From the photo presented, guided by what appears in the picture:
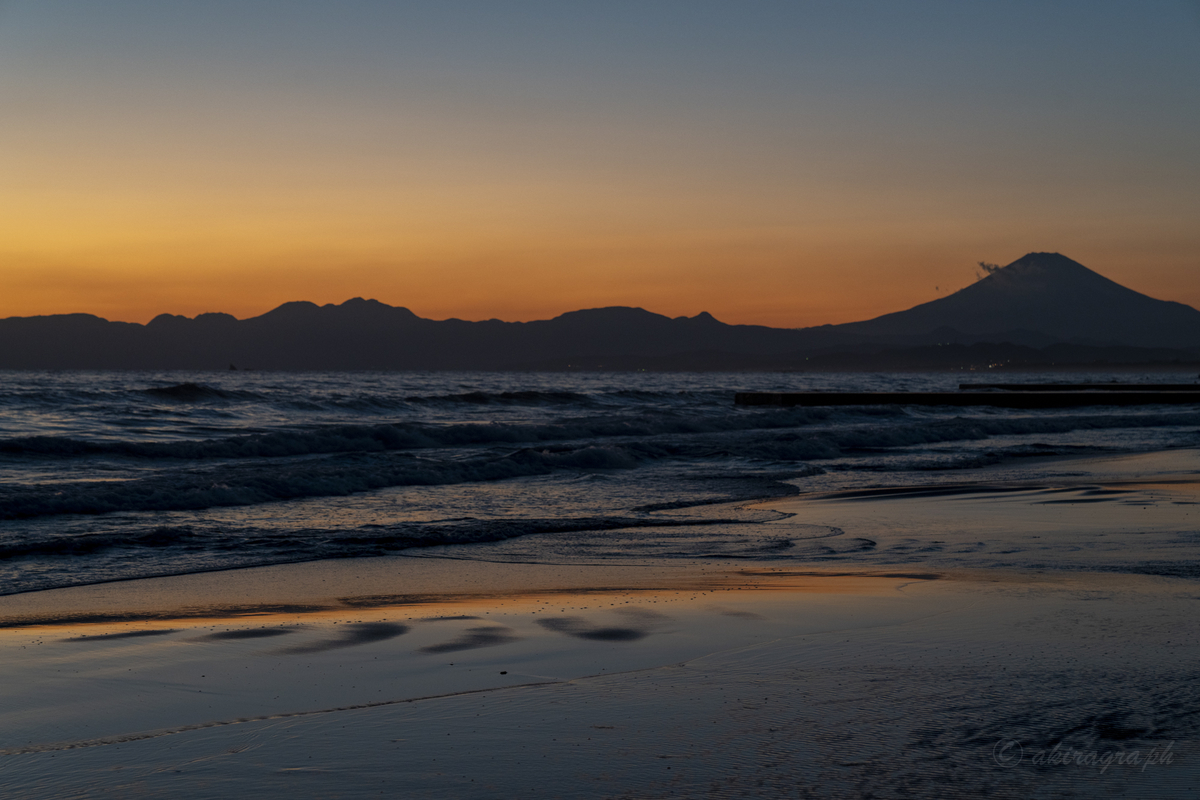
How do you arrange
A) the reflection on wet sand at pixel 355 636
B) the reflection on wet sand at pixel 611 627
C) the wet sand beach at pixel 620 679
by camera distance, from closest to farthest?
the wet sand beach at pixel 620 679 < the reflection on wet sand at pixel 355 636 < the reflection on wet sand at pixel 611 627

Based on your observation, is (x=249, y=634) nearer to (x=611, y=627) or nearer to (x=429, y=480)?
(x=611, y=627)

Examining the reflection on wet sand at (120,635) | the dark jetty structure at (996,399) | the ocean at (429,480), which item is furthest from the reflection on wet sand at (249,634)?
the dark jetty structure at (996,399)

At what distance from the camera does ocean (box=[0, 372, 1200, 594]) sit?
28.6 ft

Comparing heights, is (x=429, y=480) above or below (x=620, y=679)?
below

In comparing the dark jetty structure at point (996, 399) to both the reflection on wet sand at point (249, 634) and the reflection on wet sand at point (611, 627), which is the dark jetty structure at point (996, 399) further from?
the reflection on wet sand at point (249, 634)

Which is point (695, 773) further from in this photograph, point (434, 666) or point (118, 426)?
point (118, 426)

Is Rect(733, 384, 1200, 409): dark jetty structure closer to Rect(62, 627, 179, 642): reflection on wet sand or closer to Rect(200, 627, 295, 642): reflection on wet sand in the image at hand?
Rect(200, 627, 295, 642): reflection on wet sand

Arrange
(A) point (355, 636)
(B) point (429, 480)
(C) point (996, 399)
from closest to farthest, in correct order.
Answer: (A) point (355, 636), (B) point (429, 480), (C) point (996, 399)

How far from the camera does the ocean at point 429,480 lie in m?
8.71

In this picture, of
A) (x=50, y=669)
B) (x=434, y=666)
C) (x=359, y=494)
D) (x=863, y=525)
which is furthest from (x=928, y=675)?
(x=359, y=494)

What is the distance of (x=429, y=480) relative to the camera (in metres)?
15.0

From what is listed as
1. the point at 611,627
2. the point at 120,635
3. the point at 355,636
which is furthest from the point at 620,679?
the point at 120,635

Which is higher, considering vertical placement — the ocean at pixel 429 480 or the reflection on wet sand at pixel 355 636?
the reflection on wet sand at pixel 355 636

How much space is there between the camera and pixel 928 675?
4324 mm
